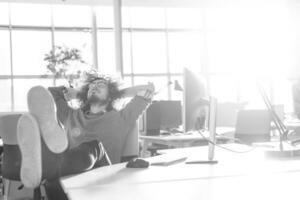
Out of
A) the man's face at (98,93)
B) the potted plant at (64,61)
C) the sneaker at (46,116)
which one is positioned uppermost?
the potted plant at (64,61)

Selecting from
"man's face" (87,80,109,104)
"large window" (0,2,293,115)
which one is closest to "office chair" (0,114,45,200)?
"man's face" (87,80,109,104)

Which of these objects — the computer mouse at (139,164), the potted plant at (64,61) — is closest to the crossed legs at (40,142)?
the computer mouse at (139,164)

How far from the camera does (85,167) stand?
1.71 m

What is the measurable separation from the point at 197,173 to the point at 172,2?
7075 millimetres

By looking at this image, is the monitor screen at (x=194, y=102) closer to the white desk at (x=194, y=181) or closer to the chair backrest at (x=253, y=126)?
the white desk at (x=194, y=181)

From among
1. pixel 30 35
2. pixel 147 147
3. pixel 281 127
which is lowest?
pixel 147 147

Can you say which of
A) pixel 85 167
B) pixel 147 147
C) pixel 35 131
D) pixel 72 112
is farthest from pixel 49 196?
pixel 147 147

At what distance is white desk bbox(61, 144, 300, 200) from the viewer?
1.21m

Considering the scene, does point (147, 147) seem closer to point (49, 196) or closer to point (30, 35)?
point (49, 196)

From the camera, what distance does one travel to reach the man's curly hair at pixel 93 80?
2955mm

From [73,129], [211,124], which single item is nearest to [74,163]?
[211,124]

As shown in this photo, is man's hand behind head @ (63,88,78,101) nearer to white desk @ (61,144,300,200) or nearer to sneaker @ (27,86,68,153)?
white desk @ (61,144,300,200)

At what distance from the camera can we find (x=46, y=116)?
158 centimetres

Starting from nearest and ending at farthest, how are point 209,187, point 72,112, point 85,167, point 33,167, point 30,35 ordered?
point 209,187
point 33,167
point 85,167
point 72,112
point 30,35
